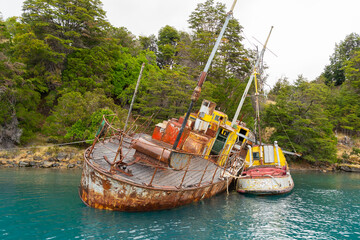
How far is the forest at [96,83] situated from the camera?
803 inches

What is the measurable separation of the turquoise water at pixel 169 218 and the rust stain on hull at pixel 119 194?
301 millimetres

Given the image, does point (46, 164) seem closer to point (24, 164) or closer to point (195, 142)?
point (24, 164)

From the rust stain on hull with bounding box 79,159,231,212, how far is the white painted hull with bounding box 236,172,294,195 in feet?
22.2

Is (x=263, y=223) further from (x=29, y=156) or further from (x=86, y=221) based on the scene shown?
(x=29, y=156)

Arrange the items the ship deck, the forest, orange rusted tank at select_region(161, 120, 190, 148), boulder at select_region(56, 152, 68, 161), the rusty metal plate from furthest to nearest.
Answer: the forest
boulder at select_region(56, 152, 68, 161)
orange rusted tank at select_region(161, 120, 190, 148)
the rusty metal plate
the ship deck

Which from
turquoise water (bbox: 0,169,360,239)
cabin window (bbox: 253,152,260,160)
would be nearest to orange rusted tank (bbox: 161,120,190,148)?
turquoise water (bbox: 0,169,360,239)

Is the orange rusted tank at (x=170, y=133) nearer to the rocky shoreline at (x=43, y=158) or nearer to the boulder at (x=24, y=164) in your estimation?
the rocky shoreline at (x=43, y=158)

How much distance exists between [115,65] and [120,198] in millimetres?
25385

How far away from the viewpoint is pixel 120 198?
26.7 ft

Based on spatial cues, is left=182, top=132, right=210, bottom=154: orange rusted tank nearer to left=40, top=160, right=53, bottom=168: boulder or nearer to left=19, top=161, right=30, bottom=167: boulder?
left=40, top=160, right=53, bottom=168: boulder

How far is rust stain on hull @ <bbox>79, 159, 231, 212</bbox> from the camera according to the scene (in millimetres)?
8008

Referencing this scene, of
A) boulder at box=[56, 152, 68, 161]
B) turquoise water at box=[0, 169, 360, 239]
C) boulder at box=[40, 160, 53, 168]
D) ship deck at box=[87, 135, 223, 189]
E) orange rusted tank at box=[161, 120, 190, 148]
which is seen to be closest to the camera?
turquoise water at box=[0, 169, 360, 239]

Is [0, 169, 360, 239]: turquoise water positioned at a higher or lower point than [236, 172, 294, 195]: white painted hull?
lower

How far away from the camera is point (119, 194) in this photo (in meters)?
8.10
